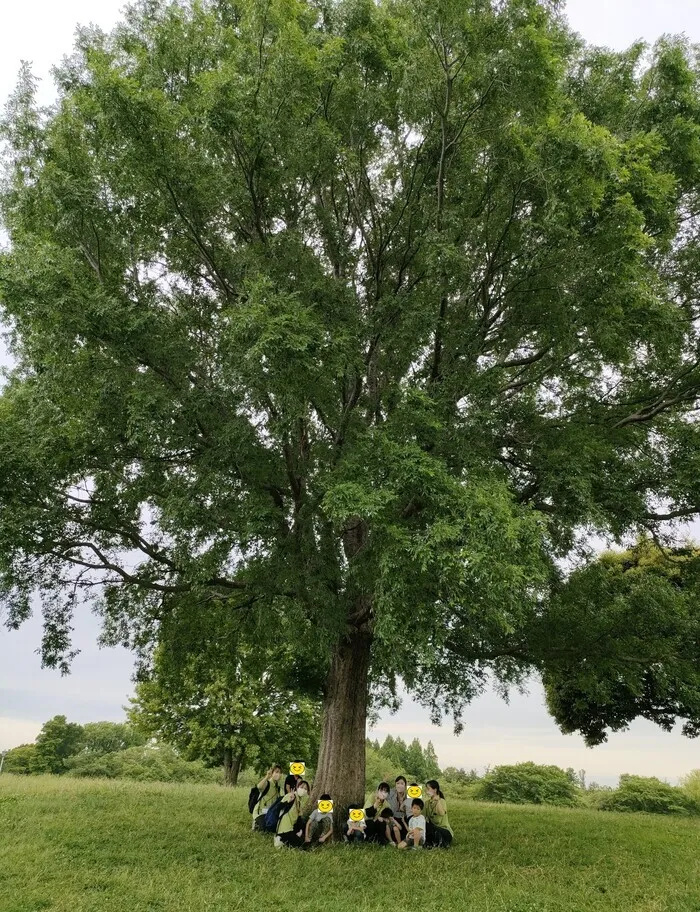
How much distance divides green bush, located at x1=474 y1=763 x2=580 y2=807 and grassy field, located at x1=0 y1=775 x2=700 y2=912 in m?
13.6

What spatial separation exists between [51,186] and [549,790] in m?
26.5

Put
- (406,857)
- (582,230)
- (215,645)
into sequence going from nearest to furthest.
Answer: (582,230) < (406,857) < (215,645)

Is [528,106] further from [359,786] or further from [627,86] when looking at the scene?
[359,786]

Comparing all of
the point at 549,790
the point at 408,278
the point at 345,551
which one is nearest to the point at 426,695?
the point at 345,551

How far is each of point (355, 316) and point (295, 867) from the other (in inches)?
295

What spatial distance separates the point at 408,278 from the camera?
1035 centimetres

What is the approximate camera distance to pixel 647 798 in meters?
21.2

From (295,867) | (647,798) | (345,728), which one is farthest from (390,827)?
(647,798)

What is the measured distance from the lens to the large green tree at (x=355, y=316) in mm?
7590

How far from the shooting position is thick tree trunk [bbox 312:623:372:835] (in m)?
10.5

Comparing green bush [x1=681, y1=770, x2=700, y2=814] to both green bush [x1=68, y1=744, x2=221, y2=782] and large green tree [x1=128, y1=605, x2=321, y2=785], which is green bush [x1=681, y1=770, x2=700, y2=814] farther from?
green bush [x1=68, y1=744, x2=221, y2=782]

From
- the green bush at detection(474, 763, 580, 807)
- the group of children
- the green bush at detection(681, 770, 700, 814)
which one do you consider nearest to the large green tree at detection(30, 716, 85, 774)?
the green bush at detection(474, 763, 580, 807)

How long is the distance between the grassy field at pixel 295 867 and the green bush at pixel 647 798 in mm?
10241

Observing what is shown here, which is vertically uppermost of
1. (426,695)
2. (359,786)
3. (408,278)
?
(408,278)
